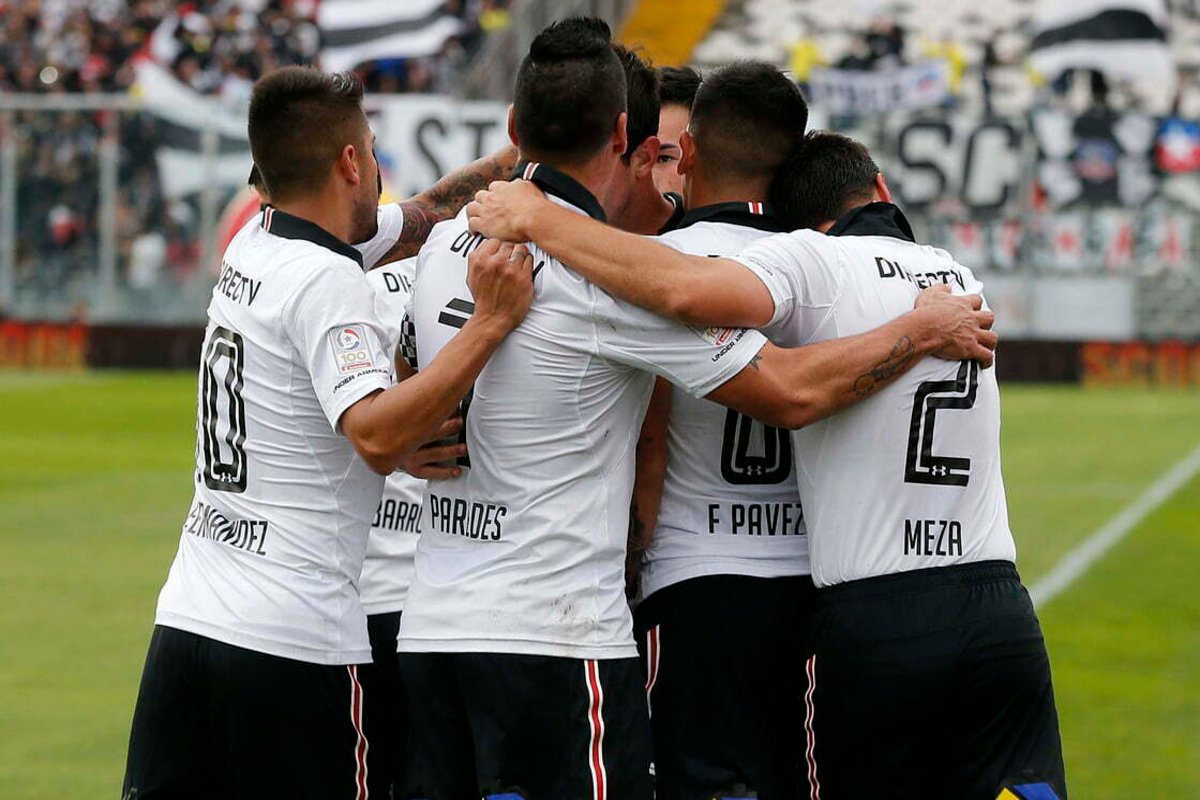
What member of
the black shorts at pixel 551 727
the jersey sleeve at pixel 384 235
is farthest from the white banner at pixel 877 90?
the black shorts at pixel 551 727

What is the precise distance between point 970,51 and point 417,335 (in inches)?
1160

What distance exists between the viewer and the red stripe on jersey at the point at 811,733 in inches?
170

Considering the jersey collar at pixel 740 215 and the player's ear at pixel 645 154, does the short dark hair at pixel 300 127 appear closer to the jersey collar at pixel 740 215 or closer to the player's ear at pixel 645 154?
the player's ear at pixel 645 154

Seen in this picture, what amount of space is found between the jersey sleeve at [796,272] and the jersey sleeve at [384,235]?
123 centimetres

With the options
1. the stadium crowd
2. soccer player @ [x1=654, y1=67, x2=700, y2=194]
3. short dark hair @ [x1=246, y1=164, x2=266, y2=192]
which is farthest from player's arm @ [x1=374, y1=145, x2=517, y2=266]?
the stadium crowd

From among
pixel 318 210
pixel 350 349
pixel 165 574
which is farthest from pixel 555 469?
pixel 165 574

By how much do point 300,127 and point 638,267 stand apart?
0.91 metres

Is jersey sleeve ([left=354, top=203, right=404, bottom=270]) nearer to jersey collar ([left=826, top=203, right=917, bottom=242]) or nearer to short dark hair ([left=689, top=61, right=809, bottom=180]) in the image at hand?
short dark hair ([left=689, top=61, right=809, bottom=180])

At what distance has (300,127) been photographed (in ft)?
14.2

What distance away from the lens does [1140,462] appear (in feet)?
51.8

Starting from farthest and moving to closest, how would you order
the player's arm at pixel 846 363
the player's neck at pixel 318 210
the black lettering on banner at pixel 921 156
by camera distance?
the black lettering on banner at pixel 921 156, the player's neck at pixel 318 210, the player's arm at pixel 846 363

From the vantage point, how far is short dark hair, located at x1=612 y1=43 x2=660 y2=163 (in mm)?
4375

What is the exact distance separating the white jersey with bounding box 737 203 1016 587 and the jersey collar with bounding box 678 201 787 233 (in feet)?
0.49

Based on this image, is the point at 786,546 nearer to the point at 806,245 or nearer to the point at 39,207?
the point at 806,245
